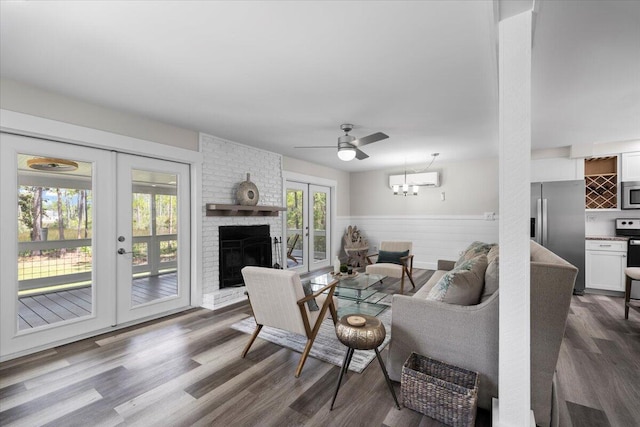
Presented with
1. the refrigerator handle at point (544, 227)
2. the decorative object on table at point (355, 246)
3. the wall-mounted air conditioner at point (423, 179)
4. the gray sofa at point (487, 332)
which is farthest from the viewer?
the decorative object on table at point (355, 246)

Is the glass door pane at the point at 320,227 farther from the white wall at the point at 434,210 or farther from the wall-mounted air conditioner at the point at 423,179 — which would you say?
the wall-mounted air conditioner at the point at 423,179

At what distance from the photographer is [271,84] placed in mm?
2627

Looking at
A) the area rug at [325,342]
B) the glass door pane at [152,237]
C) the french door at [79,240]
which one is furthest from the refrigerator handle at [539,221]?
the french door at [79,240]

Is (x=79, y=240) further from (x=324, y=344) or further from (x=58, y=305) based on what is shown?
(x=324, y=344)

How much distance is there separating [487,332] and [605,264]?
4237mm

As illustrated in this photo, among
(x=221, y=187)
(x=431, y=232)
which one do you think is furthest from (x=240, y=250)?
(x=431, y=232)

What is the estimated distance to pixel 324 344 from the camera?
9.25 feet

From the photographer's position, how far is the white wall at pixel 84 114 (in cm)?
257

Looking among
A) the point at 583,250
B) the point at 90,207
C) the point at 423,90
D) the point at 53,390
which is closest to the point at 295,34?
the point at 423,90

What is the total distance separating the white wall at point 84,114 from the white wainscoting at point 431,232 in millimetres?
4399

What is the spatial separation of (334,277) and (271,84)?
7.90 feet

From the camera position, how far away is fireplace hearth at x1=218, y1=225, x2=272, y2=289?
4.43 m

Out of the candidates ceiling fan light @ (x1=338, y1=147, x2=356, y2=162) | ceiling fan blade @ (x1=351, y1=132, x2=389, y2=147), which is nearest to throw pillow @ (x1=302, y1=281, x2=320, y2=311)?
ceiling fan light @ (x1=338, y1=147, x2=356, y2=162)

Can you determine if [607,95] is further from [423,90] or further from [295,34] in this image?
[295,34]
